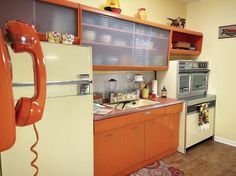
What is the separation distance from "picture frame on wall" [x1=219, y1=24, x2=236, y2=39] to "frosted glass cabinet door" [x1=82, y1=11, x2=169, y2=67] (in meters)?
1.05

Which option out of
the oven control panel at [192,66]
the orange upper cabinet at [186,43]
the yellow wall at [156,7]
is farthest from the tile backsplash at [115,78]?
the yellow wall at [156,7]

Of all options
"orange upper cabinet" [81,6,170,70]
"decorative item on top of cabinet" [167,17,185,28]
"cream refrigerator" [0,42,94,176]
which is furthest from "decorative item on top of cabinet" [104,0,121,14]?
"decorative item on top of cabinet" [167,17,185,28]

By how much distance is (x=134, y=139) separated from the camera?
7.34 ft

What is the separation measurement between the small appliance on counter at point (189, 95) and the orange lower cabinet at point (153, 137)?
1.60 feet

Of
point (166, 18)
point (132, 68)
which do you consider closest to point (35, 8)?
point (132, 68)

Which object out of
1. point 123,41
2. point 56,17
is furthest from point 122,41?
point 56,17

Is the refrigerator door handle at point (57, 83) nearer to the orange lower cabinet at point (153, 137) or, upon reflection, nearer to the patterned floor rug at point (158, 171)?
the orange lower cabinet at point (153, 137)

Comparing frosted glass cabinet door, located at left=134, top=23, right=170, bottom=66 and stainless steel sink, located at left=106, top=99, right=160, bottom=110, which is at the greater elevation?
frosted glass cabinet door, located at left=134, top=23, right=170, bottom=66

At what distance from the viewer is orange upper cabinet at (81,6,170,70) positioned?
209 cm

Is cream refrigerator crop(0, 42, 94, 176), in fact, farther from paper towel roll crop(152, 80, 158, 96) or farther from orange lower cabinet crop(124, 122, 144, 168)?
paper towel roll crop(152, 80, 158, 96)

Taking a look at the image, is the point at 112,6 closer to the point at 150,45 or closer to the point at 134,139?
the point at 150,45

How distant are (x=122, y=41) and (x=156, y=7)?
1219 mm

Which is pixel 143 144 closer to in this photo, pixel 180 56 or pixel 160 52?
pixel 160 52

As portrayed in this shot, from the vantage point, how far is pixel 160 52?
2855 millimetres
